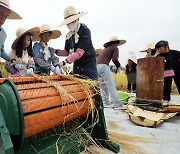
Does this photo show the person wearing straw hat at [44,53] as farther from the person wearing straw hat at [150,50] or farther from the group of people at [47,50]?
the person wearing straw hat at [150,50]

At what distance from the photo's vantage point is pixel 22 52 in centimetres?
360

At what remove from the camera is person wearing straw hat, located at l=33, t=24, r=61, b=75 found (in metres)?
3.74

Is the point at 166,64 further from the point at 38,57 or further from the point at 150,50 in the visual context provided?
the point at 38,57

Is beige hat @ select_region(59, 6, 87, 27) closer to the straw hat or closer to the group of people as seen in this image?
the group of people

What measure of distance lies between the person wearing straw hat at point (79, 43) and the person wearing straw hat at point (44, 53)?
59cm

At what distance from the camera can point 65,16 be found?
3285 mm

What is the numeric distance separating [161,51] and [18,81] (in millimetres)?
3902

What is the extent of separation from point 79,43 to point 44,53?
37.8 inches

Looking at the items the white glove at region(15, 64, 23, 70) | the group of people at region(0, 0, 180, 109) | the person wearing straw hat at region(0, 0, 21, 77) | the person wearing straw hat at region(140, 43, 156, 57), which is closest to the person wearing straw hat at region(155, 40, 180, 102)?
the person wearing straw hat at region(140, 43, 156, 57)

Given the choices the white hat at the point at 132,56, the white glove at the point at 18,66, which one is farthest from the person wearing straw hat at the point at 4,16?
the white hat at the point at 132,56

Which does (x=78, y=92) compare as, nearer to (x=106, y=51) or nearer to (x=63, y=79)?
(x=63, y=79)

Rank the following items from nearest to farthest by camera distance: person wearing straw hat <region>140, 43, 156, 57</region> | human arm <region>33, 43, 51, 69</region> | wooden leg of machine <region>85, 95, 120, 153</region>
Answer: wooden leg of machine <region>85, 95, 120, 153</region> < human arm <region>33, 43, 51, 69</region> < person wearing straw hat <region>140, 43, 156, 57</region>

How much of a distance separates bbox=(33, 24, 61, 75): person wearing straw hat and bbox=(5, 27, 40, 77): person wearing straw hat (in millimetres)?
120

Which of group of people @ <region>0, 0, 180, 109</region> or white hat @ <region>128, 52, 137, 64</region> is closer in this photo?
group of people @ <region>0, 0, 180, 109</region>
